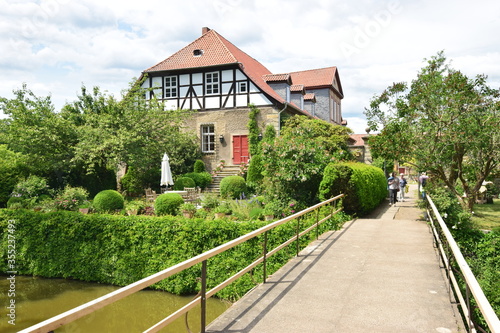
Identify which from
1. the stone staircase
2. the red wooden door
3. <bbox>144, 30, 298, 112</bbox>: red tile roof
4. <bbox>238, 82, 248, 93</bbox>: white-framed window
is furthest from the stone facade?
<bbox>144, 30, 298, 112</bbox>: red tile roof

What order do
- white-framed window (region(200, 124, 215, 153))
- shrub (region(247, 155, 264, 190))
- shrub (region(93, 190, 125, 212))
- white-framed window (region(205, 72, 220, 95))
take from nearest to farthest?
shrub (region(93, 190, 125, 212)) → shrub (region(247, 155, 264, 190)) → white-framed window (region(205, 72, 220, 95)) → white-framed window (region(200, 124, 215, 153))

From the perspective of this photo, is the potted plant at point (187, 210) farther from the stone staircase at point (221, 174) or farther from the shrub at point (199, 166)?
the shrub at point (199, 166)

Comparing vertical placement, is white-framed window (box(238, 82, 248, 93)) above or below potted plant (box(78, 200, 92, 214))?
above

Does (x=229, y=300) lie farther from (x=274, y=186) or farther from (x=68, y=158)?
(x=68, y=158)

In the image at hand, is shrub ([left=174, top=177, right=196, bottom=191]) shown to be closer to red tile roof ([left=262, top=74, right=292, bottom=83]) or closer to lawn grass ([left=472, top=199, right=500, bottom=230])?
red tile roof ([left=262, top=74, right=292, bottom=83])

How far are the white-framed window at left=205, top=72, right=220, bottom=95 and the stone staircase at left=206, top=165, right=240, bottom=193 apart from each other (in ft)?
15.7

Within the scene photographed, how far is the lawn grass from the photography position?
13789 millimetres

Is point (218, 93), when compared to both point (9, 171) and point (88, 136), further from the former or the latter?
point (9, 171)

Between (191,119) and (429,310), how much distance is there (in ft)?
70.0

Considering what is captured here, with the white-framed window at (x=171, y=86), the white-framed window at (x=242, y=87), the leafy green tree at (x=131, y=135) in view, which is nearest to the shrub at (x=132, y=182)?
the leafy green tree at (x=131, y=135)

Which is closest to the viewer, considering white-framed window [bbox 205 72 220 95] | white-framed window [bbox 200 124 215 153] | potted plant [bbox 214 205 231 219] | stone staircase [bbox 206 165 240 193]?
potted plant [bbox 214 205 231 219]


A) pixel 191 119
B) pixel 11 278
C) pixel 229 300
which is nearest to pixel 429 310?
pixel 229 300

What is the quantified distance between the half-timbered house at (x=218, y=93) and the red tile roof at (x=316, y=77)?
364 inches

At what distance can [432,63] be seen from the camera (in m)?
13.1
